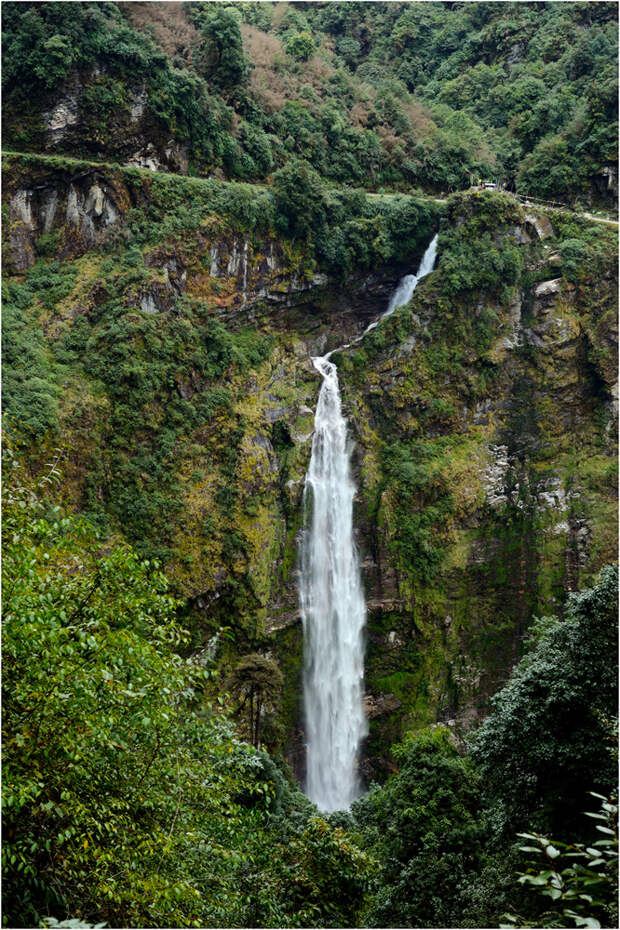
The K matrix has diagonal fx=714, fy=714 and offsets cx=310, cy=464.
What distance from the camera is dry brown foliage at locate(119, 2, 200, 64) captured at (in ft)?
84.8

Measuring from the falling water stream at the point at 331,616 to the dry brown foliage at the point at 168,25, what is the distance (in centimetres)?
1344

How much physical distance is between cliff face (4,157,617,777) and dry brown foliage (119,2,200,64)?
669cm

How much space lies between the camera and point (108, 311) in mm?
21891

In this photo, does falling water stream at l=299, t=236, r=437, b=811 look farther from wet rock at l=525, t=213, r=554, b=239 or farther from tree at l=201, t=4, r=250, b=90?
tree at l=201, t=4, r=250, b=90

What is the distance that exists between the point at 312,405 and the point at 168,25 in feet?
51.4

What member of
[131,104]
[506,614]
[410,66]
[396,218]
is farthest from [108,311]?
[410,66]

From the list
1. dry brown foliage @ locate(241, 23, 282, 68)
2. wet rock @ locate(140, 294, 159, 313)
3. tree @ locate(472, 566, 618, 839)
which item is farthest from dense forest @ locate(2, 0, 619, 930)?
tree @ locate(472, 566, 618, 839)

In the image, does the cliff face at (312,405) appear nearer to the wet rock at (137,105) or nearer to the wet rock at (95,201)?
the wet rock at (95,201)

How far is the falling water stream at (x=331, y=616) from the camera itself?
22.3 m

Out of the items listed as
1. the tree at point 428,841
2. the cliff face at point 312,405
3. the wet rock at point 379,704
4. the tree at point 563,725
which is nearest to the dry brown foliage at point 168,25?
the cliff face at point 312,405

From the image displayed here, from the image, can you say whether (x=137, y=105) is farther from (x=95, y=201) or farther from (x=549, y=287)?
(x=549, y=287)

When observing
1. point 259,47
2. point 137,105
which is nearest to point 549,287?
point 137,105

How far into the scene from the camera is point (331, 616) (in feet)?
77.0

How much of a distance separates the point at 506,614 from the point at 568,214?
15581 millimetres
